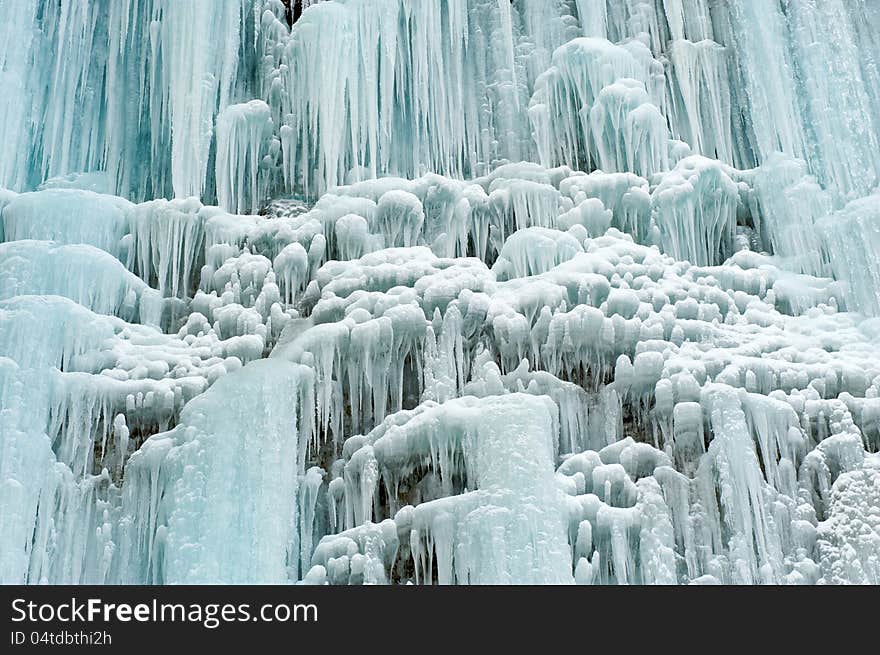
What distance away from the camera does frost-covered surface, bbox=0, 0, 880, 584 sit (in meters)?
7.68

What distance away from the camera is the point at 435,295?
8.24m

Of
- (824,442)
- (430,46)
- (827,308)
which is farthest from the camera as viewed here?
(430,46)

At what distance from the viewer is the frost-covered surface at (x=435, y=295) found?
7680 millimetres

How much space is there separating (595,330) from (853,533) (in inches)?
87.2

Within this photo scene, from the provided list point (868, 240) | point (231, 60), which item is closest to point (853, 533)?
point (868, 240)

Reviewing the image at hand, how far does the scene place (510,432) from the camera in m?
7.49

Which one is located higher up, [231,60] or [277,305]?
[231,60]

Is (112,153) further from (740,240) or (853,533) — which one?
(853,533)

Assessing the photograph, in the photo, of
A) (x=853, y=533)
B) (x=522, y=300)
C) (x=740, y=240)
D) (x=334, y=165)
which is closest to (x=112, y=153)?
(x=334, y=165)

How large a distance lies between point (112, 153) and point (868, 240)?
6.19 meters

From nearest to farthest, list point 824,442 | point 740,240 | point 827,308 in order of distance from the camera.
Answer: point 824,442 < point 827,308 < point 740,240
